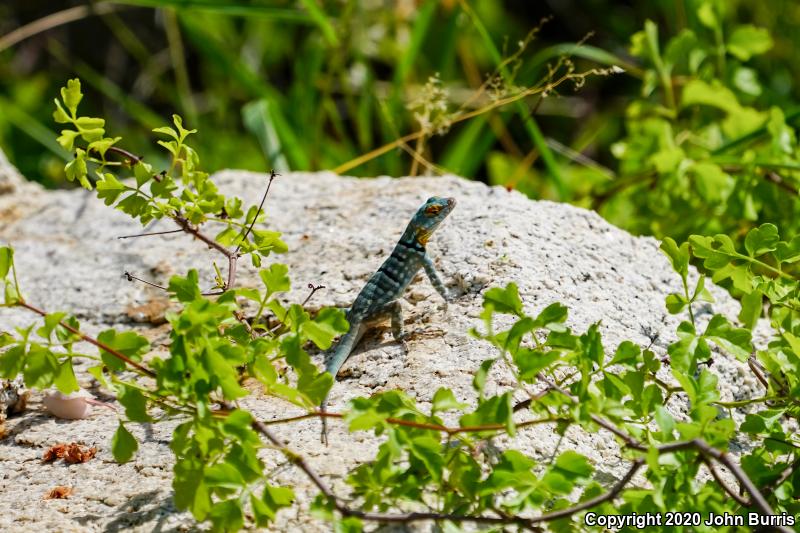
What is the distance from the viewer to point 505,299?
2.25 metres

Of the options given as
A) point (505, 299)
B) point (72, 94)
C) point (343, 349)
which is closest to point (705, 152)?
point (343, 349)

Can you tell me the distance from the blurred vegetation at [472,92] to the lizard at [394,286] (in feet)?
2.40

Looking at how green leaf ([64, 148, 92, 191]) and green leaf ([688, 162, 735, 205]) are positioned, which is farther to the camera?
green leaf ([688, 162, 735, 205])

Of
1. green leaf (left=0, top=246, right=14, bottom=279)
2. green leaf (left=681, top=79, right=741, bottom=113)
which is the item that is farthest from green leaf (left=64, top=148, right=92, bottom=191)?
green leaf (left=681, top=79, right=741, bottom=113)

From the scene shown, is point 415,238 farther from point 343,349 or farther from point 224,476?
point 224,476

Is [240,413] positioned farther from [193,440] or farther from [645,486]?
[645,486]

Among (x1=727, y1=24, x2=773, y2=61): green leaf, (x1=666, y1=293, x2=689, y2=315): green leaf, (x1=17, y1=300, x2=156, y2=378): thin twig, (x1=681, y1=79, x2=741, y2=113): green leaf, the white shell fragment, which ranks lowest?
the white shell fragment

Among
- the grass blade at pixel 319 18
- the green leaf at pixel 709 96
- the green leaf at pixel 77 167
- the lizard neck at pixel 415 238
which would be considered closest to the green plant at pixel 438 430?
the green leaf at pixel 77 167

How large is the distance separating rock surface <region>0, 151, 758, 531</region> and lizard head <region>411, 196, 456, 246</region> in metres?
0.11

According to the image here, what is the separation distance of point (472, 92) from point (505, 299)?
415 cm

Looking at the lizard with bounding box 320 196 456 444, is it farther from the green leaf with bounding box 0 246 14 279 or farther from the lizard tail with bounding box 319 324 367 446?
the green leaf with bounding box 0 246 14 279

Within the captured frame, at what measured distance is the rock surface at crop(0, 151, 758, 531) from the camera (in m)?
2.48

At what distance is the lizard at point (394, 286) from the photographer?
2.96 m

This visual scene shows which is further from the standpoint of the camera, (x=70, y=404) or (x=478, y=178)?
(x=478, y=178)
